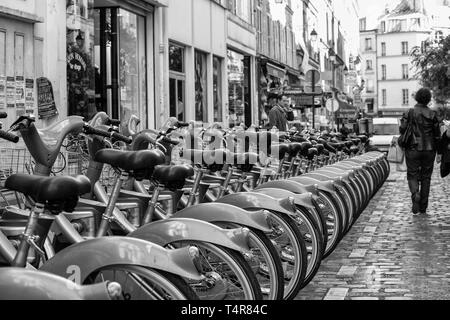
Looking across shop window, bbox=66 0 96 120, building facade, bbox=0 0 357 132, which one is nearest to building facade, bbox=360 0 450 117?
building facade, bbox=0 0 357 132

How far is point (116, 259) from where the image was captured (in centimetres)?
337

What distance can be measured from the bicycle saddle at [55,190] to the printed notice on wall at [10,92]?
25.0 feet

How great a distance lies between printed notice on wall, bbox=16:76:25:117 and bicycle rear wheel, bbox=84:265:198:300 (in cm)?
774

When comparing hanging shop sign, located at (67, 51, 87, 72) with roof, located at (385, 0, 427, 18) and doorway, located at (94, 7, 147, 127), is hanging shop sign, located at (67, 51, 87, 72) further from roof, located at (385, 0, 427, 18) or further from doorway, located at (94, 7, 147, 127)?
roof, located at (385, 0, 427, 18)

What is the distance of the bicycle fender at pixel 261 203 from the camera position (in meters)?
5.55

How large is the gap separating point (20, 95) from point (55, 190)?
8072 millimetres

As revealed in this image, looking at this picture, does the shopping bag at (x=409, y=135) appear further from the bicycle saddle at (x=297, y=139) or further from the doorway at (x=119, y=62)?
the doorway at (x=119, y=62)

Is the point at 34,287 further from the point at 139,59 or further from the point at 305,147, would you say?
the point at 139,59

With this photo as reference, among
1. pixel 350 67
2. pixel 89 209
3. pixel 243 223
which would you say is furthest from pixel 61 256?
pixel 350 67

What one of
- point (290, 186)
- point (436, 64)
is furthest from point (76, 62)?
point (436, 64)

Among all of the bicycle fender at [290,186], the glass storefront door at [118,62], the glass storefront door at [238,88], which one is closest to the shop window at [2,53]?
the glass storefront door at [118,62]

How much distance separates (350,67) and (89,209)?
254 ft

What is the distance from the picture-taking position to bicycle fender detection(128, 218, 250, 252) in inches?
164

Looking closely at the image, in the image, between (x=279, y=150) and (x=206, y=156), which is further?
(x=279, y=150)
